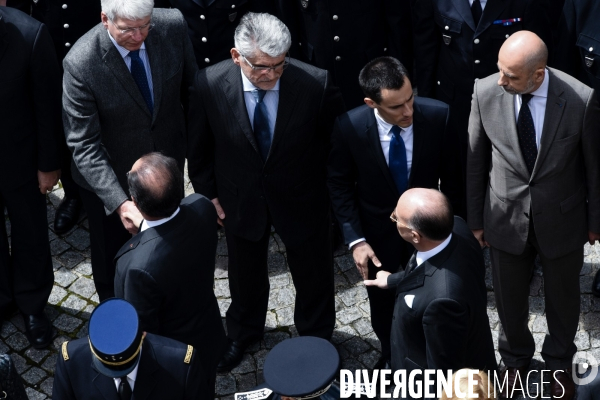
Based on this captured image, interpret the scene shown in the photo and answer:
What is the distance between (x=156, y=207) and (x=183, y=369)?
947 mm

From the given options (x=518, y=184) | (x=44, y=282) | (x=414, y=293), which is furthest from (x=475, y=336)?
(x=44, y=282)

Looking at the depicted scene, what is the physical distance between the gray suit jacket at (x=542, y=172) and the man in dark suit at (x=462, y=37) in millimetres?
593

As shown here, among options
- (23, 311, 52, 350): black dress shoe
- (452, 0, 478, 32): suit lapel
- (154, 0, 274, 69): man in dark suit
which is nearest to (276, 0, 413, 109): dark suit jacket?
(154, 0, 274, 69): man in dark suit

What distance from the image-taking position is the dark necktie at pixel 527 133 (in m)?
6.12

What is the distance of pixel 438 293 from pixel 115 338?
5.56 feet

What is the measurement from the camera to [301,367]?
4.70m

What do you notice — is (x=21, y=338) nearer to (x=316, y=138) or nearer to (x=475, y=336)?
(x=316, y=138)

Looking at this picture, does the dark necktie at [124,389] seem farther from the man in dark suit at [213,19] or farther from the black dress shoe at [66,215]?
the black dress shoe at [66,215]

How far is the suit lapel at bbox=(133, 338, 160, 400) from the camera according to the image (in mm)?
5008

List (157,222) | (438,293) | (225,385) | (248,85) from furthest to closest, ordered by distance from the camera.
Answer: (225,385), (248,85), (157,222), (438,293)

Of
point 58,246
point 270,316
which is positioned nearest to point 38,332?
point 58,246

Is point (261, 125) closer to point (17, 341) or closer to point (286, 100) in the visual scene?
point (286, 100)

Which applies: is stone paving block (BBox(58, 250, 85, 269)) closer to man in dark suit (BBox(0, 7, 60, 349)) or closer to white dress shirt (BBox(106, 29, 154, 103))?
man in dark suit (BBox(0, 7, 60, 349))

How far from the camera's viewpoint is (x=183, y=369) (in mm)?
5129
